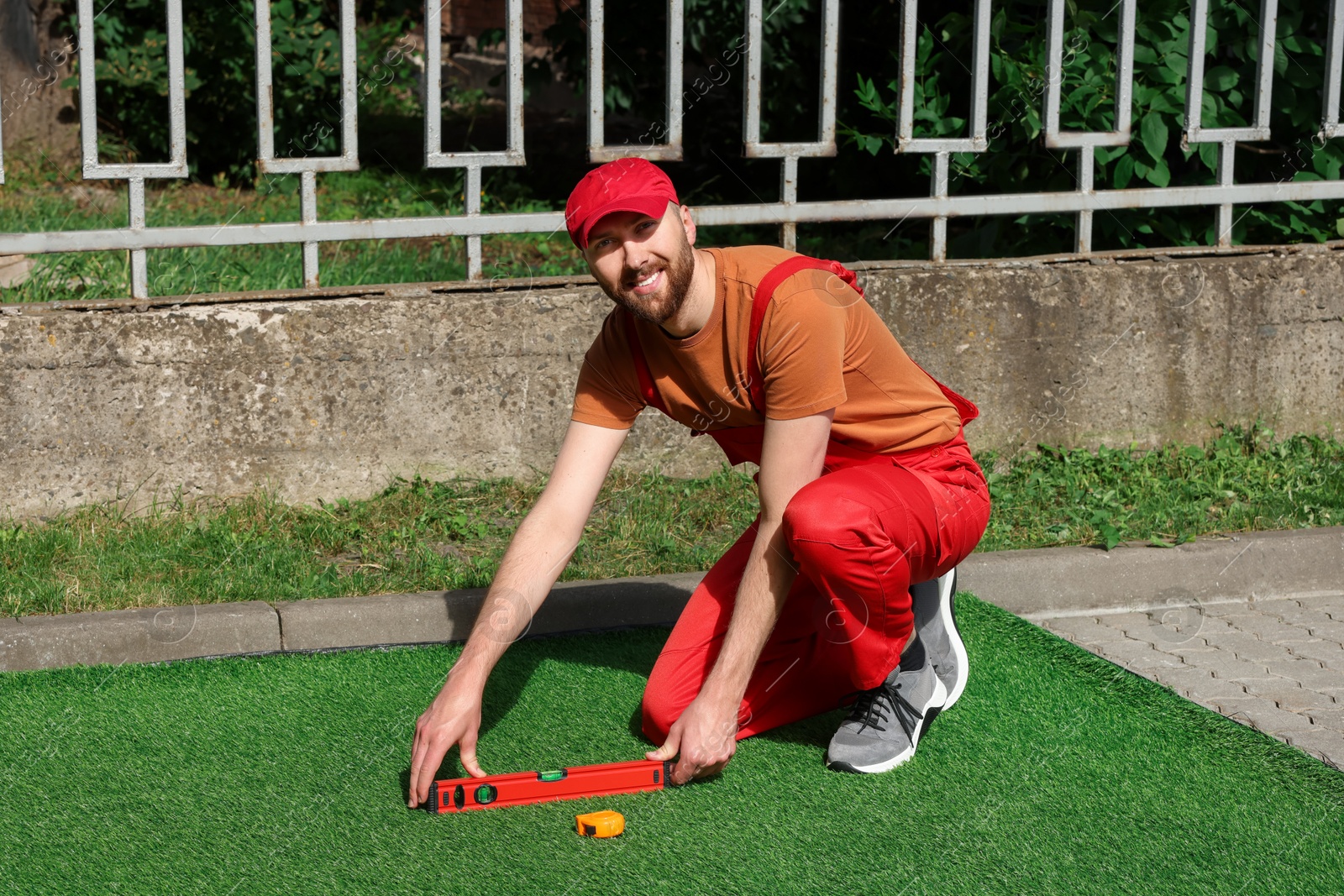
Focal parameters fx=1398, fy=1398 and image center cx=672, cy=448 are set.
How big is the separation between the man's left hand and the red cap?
1000 millimetres

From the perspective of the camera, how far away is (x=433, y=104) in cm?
477

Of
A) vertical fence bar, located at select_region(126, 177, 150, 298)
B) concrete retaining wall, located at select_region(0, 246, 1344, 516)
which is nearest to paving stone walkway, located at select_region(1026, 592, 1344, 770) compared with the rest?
concrete retaining wall, located at select_region(0, 246, 1344, 516)

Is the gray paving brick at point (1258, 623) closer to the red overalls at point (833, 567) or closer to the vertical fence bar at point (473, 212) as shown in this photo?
the red overalls at point (833, 567)

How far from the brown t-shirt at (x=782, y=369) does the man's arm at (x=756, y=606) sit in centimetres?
7

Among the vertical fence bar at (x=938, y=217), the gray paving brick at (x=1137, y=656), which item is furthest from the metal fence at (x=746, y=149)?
the gray paving brick at (x=1137, y=656)

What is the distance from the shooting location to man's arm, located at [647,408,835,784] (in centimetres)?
288

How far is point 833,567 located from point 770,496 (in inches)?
8.1

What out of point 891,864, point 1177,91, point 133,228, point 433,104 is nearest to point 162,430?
point 133,228

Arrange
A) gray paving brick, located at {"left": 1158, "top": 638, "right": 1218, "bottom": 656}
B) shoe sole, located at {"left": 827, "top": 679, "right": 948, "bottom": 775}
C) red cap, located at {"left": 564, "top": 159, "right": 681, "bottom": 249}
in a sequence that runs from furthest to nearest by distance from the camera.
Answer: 1. gray paving brick, located at {"left": 1158, "top": 638, "right": 1218, "bottom": 656}
2. shoe sole, located at {"left": 827, "top": 679, "right": 948, "bottom": 775}
3. red cap, located at {"left": 564, "top": 159, "right": 681, "bottom": 249}

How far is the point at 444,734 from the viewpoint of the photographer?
112 inches

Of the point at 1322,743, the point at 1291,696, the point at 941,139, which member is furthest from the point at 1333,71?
the point at 1322,743

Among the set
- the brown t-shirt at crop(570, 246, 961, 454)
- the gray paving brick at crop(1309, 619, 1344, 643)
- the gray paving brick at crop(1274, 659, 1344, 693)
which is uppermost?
the brown t-shirt at crop(570, 246, 961, 454)

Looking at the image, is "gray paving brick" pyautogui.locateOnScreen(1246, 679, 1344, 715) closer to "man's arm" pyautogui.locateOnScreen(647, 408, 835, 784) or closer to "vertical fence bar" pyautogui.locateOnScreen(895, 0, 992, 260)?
"man's arm" pyautogui.locateOnScreen(647, 408, 835, 784)

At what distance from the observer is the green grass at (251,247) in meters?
5.23
